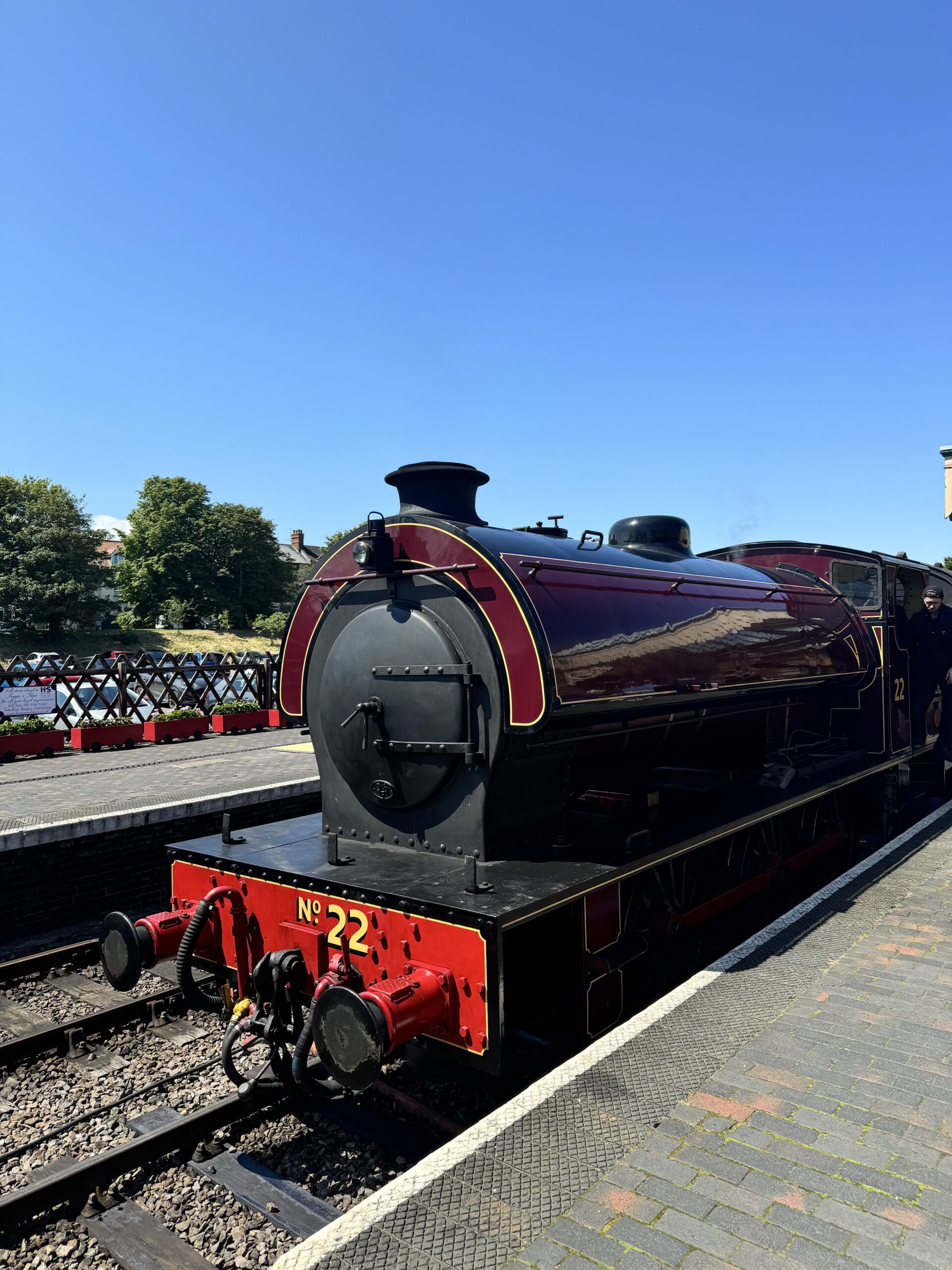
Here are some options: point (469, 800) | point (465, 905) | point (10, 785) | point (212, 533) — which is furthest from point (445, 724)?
point (212, 533)

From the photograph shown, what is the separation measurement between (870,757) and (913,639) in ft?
5.98

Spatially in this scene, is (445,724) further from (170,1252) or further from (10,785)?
(10,785)

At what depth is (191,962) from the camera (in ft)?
14.5

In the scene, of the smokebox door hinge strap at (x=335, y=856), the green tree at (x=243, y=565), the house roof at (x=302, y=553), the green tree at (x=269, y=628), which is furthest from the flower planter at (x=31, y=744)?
the house roof at (x=302, y=553)

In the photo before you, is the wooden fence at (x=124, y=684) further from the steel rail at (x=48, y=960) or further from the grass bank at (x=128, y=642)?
the grass bank at (x=128, y=642)

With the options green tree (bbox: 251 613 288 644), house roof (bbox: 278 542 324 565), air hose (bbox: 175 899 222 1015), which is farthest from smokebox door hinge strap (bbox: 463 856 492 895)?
house roof (bbox: 278 542 324 565)

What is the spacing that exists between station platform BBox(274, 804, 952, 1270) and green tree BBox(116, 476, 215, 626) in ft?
178

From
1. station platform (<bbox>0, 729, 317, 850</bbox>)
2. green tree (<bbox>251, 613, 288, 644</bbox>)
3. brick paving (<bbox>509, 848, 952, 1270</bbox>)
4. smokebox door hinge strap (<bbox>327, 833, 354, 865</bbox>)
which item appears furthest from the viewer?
green tree (<bbox>251, 613, 288, 644</bbox>)

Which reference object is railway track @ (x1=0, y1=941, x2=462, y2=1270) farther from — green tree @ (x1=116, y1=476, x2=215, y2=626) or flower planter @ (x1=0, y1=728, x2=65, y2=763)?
green tree @ (x1=116, y1=476, x2=215, y2=626)

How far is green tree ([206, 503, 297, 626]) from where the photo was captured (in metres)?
55.9

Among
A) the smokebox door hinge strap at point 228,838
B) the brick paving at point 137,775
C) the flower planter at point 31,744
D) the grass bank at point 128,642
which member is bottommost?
the brick paving at point 137,775

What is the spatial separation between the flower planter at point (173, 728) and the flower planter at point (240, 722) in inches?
18.4

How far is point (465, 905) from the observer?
3.64m

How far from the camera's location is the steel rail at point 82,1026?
16.5 feet
